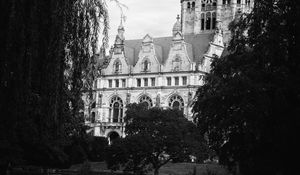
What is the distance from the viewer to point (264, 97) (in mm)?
21406

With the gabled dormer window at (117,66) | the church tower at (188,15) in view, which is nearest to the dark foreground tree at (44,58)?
the gabled dormer window at (117,66)

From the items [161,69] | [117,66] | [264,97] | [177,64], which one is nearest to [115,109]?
[117,66]

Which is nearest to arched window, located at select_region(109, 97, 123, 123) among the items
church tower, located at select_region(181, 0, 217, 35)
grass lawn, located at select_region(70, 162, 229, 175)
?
church tower, located at select_region(181, 0, 217, 35)

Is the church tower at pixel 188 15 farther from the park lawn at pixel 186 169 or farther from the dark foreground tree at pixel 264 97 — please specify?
the dark foreground tree at pixel 264 97

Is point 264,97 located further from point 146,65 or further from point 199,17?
point 199,17

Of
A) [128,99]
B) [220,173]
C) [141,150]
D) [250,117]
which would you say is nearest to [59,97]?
[250,117]

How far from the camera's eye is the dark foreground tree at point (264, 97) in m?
21.3

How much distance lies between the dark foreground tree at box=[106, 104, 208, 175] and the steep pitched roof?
31185 millimetres

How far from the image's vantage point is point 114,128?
74.6 m

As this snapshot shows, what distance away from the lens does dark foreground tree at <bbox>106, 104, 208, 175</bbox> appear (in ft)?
131

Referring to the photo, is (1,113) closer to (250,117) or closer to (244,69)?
(250,117)

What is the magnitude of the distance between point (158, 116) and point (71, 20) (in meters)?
29.8

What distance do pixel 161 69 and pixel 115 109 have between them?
8948 mm

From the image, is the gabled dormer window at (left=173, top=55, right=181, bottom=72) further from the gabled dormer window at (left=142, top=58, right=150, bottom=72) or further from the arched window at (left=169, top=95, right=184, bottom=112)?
the gabled dormer window at (left=142, top=58, right=150, bottom=72)
